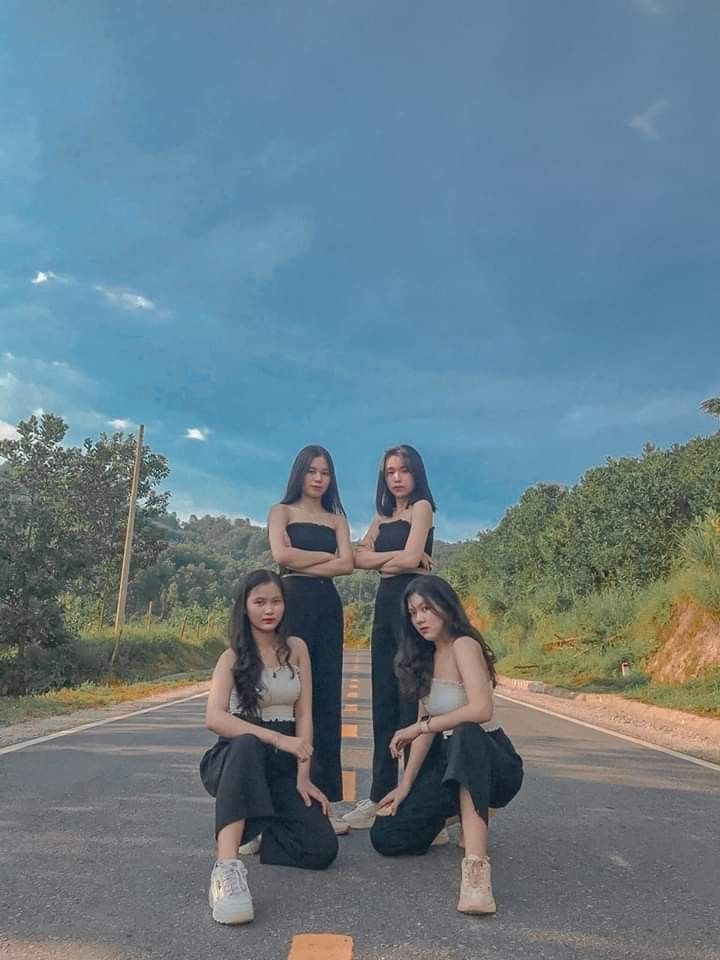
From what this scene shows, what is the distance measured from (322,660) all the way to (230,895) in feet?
4.69

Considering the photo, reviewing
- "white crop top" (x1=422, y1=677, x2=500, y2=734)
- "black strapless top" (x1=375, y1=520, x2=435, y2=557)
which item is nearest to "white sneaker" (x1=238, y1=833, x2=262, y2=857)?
"white crop top" (x1=422, y1=677, x2=500, y2=734)

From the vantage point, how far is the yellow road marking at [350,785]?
5.12 metres

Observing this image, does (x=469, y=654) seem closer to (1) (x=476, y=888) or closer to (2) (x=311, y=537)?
(1) (x=476, y=888)

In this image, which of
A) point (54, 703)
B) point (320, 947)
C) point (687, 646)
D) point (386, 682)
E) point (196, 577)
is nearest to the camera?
point (320, 947)

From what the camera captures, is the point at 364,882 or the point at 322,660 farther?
the point at 322,660

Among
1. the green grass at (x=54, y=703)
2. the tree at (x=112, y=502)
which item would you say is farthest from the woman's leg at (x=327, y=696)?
the tree at (x=112, y=502)

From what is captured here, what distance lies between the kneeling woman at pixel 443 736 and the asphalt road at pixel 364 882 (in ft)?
0.66

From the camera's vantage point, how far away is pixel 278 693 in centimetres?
350

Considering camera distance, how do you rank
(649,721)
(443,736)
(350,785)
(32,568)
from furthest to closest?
1. (32,568)
2. (649,721)
3. (350,785)
4. (443,736)

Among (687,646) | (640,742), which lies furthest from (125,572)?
(640,742)

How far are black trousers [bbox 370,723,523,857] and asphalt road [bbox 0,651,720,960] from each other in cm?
11

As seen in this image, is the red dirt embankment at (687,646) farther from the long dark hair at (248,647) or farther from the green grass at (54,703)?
the long dark hair at (248,647)

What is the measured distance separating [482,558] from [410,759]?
50.7 meters

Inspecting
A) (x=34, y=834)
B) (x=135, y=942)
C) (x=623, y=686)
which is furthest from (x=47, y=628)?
(x=135, y=942)
